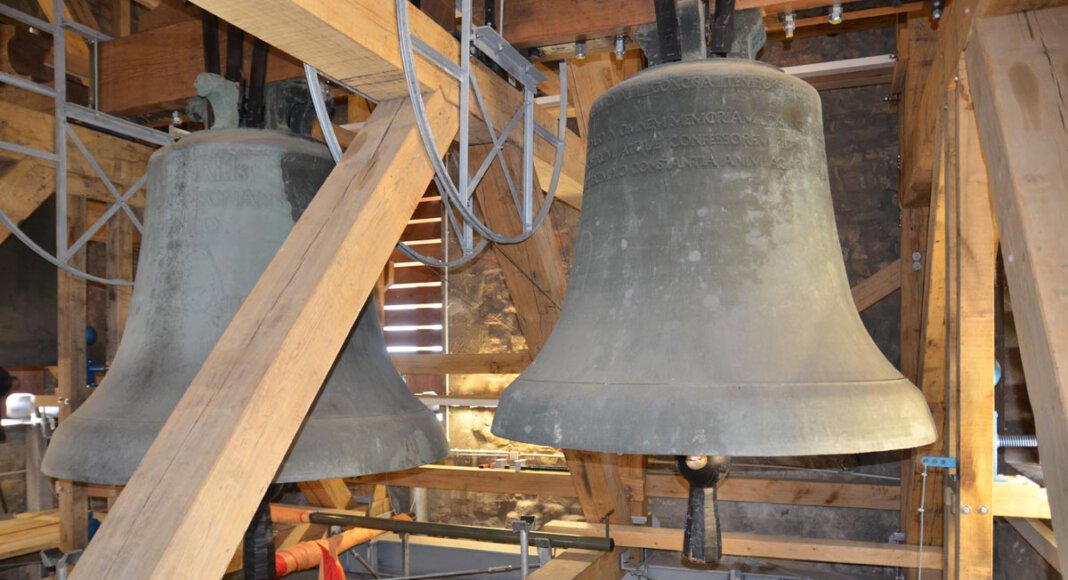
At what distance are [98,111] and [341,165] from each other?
4.60 feet

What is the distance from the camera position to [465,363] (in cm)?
509

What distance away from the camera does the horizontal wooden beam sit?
448cm

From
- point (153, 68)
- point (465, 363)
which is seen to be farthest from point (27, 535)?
point (153, 68)

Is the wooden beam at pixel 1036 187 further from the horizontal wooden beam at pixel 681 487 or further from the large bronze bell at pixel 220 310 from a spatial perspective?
the horizontal wooden beam at pixel 681 487

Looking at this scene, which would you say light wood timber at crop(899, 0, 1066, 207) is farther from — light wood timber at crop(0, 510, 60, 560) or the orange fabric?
light wood timber at crop(0, 510, 60, 560)

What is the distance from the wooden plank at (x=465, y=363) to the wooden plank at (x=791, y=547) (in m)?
1.11

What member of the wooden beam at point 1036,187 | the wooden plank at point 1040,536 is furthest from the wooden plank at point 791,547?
the wooden beam at point 1036,187

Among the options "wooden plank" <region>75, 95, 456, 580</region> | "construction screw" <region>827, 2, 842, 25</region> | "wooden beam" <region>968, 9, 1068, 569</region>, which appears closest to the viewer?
"wooden plank" <region>75, 95, 456, 580</region>

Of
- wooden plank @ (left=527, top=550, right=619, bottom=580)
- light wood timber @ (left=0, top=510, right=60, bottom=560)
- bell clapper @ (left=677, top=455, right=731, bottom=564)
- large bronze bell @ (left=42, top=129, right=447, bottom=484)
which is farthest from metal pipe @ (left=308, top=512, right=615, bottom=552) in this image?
bell clapper @ (left=677, top=455, right=731, bottom=564)

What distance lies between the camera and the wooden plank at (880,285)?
474cm

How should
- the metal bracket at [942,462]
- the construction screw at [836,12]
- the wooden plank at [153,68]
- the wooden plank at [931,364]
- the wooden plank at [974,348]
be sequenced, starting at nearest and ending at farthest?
the construction screw at [836,12]
the wooden plank at [974,348]
the metal bracket at [942,462]
the wooden plank at [153,68]
the wooden plank at [931,364]

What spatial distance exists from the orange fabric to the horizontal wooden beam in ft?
1.55

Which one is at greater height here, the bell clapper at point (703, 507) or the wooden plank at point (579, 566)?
the bell clapper at point (703, 507)

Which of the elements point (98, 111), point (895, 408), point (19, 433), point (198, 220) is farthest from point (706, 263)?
point (19, 433)
